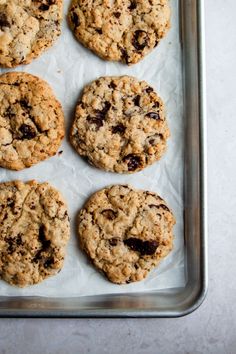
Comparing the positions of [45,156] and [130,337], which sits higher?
[45,156]

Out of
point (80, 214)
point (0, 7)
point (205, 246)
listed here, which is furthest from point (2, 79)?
point (205, 246)

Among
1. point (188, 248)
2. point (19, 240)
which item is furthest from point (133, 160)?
point (19, 240)

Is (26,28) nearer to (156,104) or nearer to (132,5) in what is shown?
(132,5)

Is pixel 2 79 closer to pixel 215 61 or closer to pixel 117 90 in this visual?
pixel 117 90


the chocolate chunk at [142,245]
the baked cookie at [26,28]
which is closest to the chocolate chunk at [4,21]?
the baked cookie at [26,28]

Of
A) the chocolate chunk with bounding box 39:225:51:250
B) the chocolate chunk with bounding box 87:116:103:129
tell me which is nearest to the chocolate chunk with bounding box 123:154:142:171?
the chocolate chunk with bounding box 87:116:103:129

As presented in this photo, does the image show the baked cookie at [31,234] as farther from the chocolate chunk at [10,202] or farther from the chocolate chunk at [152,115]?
the chocolate chunk at [152,115]

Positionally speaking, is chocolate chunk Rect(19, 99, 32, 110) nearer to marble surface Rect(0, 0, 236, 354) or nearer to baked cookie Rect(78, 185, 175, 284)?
baked cookie Rect(78, 185, 175, 284)
